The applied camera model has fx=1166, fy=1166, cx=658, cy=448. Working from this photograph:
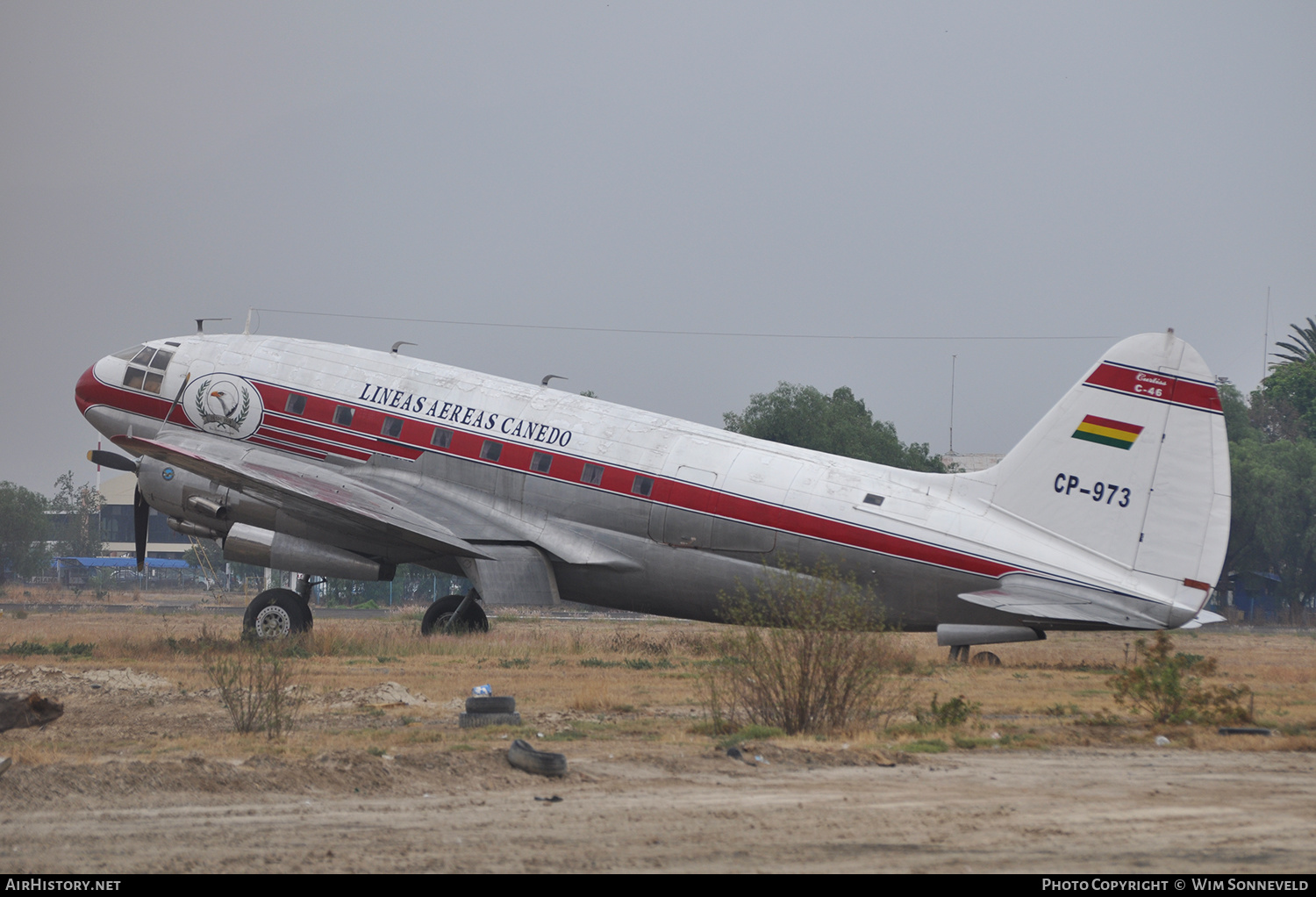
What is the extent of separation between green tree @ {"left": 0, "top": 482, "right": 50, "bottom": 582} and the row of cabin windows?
88.2 m

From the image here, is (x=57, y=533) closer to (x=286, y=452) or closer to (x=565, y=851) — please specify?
(x=286, y=452)

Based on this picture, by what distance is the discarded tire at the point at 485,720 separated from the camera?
1612cm

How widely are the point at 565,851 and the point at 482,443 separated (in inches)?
728

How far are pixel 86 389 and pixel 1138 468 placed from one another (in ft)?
83.1

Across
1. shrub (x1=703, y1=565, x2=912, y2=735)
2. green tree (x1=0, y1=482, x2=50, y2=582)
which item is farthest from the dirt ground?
green tree (x1=0, y1=482, x2=50, y2=582)

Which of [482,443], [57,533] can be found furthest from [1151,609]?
[57,533]

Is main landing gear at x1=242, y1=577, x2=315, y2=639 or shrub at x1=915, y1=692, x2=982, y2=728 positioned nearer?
shrub at x1=915, y1=692, x2=982, y2=728

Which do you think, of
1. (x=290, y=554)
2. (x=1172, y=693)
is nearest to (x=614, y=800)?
(x=1172, y=693)

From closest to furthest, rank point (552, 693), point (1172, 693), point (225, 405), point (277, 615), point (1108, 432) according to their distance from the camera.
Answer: point (1172, 693) → point (552, 693) → point (1108, 432) → point (277, 615) → point (225, 405)

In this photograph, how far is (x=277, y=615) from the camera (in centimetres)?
2705

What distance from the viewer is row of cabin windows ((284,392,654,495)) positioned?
25406mm

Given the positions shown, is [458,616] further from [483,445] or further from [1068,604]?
[1068,604]

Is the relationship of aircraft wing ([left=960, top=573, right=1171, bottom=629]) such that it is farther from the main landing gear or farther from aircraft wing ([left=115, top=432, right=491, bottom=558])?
the main landing gear

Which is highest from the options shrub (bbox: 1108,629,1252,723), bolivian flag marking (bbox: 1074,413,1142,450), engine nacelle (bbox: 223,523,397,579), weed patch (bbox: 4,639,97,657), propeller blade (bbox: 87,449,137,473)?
bolivian flag marking (bbox: 1074,413,1142,450)
